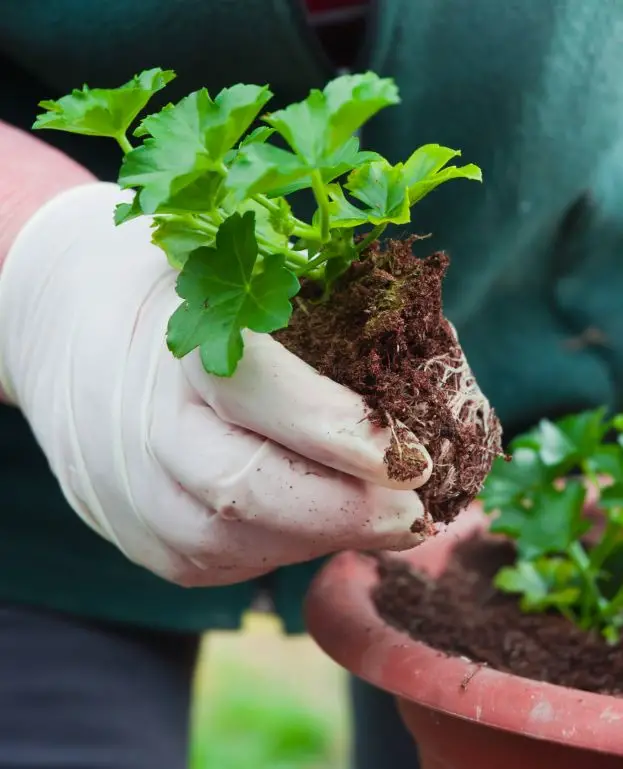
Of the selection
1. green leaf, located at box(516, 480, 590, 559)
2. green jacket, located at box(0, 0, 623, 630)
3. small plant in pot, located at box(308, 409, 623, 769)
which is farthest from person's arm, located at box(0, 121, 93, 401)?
green leaf, located at box(516, 480, 590, 559)

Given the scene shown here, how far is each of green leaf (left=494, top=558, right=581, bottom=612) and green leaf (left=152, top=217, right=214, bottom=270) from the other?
1.51 feet

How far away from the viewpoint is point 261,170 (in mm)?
415

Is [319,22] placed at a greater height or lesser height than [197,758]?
greater

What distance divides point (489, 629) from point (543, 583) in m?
0.11

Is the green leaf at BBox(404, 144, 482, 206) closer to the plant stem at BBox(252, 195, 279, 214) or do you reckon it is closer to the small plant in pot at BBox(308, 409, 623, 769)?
the plant stem at BBox(252, 195, 279, 214)

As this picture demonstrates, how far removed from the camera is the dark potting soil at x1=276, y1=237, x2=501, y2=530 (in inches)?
20.1

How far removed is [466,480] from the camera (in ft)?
1.80

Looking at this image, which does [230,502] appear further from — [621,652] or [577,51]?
[577,51]

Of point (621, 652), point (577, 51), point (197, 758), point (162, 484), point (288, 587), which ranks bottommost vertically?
point (197, 758)

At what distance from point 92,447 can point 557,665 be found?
40 cm

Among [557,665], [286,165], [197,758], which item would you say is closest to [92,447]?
[286,165]

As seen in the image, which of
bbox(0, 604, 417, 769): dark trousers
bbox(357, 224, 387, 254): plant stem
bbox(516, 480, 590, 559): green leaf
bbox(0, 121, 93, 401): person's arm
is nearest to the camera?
bbox(357, 224, 387, 254): plant stem

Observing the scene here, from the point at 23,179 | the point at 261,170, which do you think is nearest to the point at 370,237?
the point at 261,170

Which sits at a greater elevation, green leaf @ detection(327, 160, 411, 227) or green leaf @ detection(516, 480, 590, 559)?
green leaf @ detection(327, 160, 411, 227)
